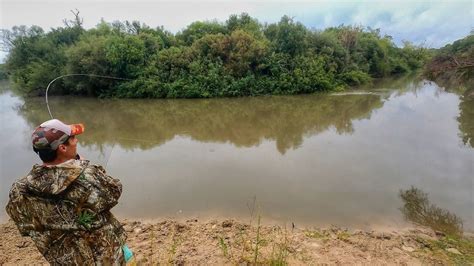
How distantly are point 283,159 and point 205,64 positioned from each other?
39.4 feet

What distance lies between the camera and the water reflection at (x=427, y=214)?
3.92 m

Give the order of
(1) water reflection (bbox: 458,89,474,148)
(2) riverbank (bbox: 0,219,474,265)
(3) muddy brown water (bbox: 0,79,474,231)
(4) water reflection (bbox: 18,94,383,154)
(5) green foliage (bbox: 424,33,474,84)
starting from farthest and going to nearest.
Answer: (4) water reflection (bbox: 18,94,383,154) → (1) water reflection (bbox: 458,89,474,148) → (3) muddy brown water (bbox: 0,79,474,231) → (5) green foliage (bbox: 424,33,474,84) → (2) riverbank (bbox: 0,219,474,265)

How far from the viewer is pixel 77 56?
17.9 meters

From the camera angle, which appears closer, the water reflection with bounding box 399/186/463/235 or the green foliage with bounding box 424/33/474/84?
the green foliage with bounding box 424/33/474/84

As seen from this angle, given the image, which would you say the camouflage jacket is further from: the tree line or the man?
the tree line

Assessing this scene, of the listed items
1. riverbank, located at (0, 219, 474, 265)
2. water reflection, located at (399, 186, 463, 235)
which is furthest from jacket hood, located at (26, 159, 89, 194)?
water reflection, located at (399, 186, 463, 235)

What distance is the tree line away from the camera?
17.0 metres

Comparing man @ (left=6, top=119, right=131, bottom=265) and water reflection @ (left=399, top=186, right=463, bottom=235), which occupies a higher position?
man @ (left=6, top=119, right=131, bottom=265)

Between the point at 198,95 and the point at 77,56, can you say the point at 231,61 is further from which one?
the point at 77,56

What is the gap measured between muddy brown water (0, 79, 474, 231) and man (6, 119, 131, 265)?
2.71 metres

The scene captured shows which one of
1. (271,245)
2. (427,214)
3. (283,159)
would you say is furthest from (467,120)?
(271,245)

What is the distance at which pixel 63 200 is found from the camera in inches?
63.5

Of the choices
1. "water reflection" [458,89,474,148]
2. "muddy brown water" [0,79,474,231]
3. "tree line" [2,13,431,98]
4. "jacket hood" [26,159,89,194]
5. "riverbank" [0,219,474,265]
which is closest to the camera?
"jacket hood" [26,159,89,194]

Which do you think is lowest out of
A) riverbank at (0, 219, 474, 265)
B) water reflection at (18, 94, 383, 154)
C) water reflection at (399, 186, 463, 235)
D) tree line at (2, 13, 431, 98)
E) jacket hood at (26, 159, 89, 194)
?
riverbank at (0, 219, 474, 265)
